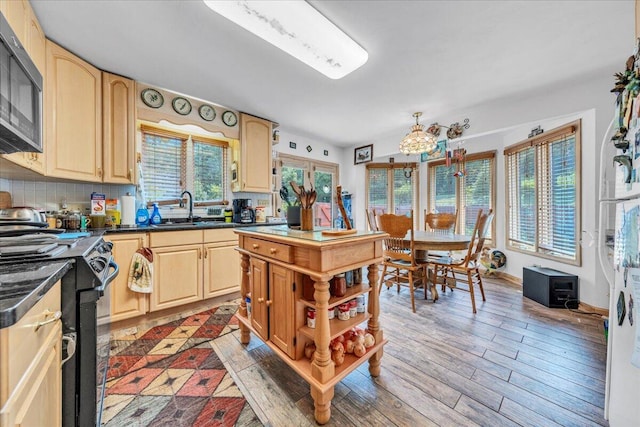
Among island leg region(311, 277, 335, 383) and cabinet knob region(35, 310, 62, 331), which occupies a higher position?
cabinet knob region(35, 310, 62, 331)

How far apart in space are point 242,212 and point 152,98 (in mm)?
1587

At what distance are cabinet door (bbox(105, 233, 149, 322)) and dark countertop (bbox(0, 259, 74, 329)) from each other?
→ 143 centimetres

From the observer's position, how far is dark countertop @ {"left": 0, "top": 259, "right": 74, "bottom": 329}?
474 millimetres

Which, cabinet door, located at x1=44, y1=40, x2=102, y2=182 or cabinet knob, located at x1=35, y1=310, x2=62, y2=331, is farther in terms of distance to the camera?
cabinet door, located at x1=44, y1=40, x2=102, y2=182

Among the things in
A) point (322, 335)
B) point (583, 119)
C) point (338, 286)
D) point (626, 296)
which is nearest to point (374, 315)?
point (338, 286)

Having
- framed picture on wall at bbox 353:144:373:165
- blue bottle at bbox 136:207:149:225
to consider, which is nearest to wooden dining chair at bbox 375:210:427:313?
framed picture on wall at bbox 353:144:373:165

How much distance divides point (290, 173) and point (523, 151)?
3660mm

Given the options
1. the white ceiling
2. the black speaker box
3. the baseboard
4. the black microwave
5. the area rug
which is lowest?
the area rug

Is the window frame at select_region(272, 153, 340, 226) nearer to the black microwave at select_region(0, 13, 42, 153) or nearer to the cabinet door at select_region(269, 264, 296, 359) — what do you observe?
the cabinet door at select_region(269, 264, 296, 359)

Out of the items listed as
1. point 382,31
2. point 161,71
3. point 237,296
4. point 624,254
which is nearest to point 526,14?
point 382,31

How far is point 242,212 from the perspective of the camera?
315 centimetres

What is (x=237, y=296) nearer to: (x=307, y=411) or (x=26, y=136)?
(x=307, y=411)

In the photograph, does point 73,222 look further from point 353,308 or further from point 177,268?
point 353,308

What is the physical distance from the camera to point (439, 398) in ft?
4.48
